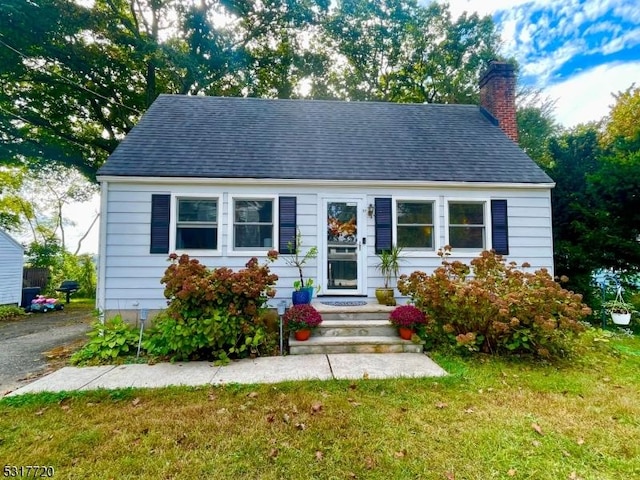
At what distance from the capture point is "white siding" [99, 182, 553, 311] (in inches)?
245

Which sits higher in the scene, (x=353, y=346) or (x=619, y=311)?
(x=619, y=311)

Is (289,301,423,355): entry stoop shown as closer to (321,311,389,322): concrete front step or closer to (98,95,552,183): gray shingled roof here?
(321,311,389,322): concrete front step

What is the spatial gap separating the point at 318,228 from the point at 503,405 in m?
4.41

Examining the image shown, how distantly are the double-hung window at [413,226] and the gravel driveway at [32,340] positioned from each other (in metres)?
6.67

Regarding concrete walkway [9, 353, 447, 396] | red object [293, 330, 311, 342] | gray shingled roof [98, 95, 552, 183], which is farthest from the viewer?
gray shingled roof [98, 95, 552, 183]

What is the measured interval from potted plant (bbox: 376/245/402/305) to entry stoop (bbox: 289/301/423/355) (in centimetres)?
45

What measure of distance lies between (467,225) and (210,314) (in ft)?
18.5

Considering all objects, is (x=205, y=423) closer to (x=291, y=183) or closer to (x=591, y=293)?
(x=291, y=183)

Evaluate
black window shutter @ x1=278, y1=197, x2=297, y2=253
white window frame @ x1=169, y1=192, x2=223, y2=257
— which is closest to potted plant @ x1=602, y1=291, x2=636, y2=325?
black window shutter @ x1=278, y1=197, x2=297, y2=253

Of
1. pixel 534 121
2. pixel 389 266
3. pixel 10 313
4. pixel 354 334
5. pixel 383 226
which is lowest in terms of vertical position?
pixel 10 313

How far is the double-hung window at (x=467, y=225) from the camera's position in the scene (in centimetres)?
688

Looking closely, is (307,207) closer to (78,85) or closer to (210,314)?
(210,314)

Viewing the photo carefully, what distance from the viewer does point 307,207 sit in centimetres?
664

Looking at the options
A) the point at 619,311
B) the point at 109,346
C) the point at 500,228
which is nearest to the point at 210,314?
the point at 109,346
